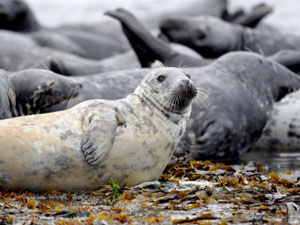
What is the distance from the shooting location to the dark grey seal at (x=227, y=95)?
21.5 ft

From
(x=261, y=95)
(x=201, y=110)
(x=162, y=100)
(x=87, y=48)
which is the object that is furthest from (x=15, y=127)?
(x=87, y=48)

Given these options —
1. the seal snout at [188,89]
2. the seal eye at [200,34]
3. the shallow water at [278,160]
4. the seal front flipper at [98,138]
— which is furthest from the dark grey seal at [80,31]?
the seal front flipper at [98,138]

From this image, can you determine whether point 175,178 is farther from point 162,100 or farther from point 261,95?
point 261,95

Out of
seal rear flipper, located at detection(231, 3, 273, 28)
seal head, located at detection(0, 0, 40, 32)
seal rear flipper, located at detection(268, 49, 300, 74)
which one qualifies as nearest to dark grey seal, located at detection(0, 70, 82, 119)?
seal rear flipper, located at detection(268, 49, 300, 74)

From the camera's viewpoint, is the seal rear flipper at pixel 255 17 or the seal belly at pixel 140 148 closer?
the seal belly at pixel 140 148

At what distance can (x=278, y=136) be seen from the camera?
7.86m

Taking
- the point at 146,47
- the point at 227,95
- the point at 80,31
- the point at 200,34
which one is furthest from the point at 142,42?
the point at 80,31

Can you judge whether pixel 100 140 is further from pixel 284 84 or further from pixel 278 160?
pixel 284 84

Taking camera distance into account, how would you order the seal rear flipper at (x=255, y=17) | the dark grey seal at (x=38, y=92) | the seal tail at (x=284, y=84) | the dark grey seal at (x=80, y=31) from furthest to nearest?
1. the dark grey seal at (x=80, y=31)
2. the seal rear flipper at (x=255, y=17)
3. the seal tail at (x=284, y=84)
4. the dark grey seal at (x=38, y=92)

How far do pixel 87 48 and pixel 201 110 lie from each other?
22.7 feet

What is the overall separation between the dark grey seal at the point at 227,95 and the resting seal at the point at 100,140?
Result: 186 cm

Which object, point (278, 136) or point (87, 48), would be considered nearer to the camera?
point (278, 136)

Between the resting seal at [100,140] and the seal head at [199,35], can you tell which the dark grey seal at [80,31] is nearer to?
the seal head at [199,35]

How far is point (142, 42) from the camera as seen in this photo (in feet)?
27.4
